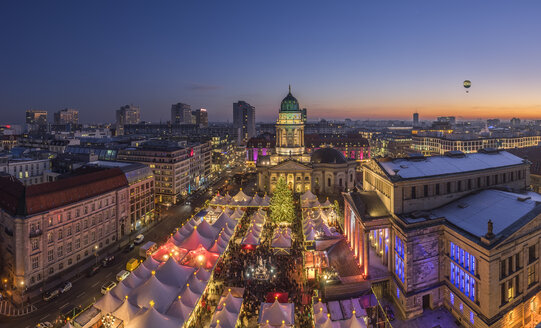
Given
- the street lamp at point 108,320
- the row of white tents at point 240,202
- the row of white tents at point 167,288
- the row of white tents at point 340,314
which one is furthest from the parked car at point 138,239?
the row of white tents at point 340,314

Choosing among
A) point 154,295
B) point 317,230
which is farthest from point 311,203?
point 154,295

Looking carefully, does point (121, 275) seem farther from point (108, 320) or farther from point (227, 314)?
point (227, 314)

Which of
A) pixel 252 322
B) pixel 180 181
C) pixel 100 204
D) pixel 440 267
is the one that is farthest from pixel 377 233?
pixel 180 181

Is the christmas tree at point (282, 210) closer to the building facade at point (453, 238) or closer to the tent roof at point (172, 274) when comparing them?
the building facade at point (453, 238)

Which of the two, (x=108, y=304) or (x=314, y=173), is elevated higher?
(x=314, y=173)

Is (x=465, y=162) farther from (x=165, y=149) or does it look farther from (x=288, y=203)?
(x=165, y=149)
